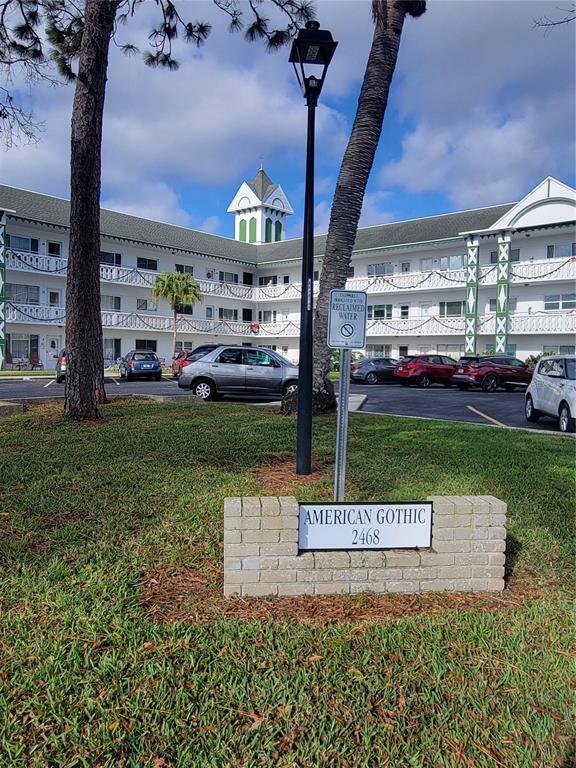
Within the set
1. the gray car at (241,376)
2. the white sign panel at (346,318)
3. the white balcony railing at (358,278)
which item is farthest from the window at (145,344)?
the white sign panel at (346,318)

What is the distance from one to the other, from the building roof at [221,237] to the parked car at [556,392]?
2476cm

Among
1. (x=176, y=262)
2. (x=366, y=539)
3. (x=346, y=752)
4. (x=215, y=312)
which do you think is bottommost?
(x=346, y=752)

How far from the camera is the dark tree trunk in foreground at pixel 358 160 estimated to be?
34.6 ft

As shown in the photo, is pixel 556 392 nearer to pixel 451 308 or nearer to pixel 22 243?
pixel 451 308

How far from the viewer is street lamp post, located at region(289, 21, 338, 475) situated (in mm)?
5781

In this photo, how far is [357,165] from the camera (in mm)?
10750

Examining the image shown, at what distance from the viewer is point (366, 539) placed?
3766 mm

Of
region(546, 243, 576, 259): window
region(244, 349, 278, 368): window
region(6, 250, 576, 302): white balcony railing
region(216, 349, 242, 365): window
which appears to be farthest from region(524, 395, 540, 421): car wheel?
region(546, 243, 576, 259): window

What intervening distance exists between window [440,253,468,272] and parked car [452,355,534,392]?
13.9m

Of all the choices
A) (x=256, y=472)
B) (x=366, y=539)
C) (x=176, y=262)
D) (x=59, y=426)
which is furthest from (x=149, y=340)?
(x=366, y=539)

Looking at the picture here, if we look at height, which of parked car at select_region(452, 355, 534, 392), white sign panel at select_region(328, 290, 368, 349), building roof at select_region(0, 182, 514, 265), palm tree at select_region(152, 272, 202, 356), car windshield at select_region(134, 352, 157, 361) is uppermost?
building roof at select_region(0, 182, 514, 265)

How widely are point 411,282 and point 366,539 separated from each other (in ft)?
119

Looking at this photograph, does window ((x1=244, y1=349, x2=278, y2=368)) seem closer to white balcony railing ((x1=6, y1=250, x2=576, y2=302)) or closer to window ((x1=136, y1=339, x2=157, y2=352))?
white balcony railing ((x1=6, y1=250, x2=576, y2=302))

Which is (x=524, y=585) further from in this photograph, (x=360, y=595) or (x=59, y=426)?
(x=59, y=426)
